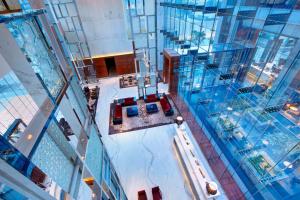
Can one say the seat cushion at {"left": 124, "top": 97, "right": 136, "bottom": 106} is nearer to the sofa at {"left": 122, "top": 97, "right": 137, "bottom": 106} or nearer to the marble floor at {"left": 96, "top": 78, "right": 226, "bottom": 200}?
the sofa at {"left": 122, "top": 97, "right": 137, "bottom": 106}

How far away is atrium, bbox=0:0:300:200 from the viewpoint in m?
1.10

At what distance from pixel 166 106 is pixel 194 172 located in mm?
4206

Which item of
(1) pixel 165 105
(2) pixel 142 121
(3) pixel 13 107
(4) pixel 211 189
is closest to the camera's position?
(3) pixel 13 107

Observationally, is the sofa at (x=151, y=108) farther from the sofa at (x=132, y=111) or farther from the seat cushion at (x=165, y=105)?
the sofa at (x=132, y=111)

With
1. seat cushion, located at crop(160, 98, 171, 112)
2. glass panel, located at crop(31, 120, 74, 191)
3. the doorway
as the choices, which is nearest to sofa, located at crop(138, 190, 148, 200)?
glass panel, located at crop(31, 120, 74, 191)

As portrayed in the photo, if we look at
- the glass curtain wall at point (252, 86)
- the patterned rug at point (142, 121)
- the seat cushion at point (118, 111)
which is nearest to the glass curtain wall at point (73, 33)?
the seat cushion at point (118, 111)

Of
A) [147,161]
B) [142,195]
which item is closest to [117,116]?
[147,161]

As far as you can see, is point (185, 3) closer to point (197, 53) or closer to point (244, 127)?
point (197, 53)

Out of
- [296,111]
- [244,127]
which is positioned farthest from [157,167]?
[296,111]

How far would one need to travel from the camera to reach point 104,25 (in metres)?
10.9

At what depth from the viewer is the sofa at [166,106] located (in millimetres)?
8219

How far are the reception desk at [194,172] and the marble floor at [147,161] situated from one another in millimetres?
405

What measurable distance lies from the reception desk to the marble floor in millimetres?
405

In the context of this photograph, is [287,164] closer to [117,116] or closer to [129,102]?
[117,116]
